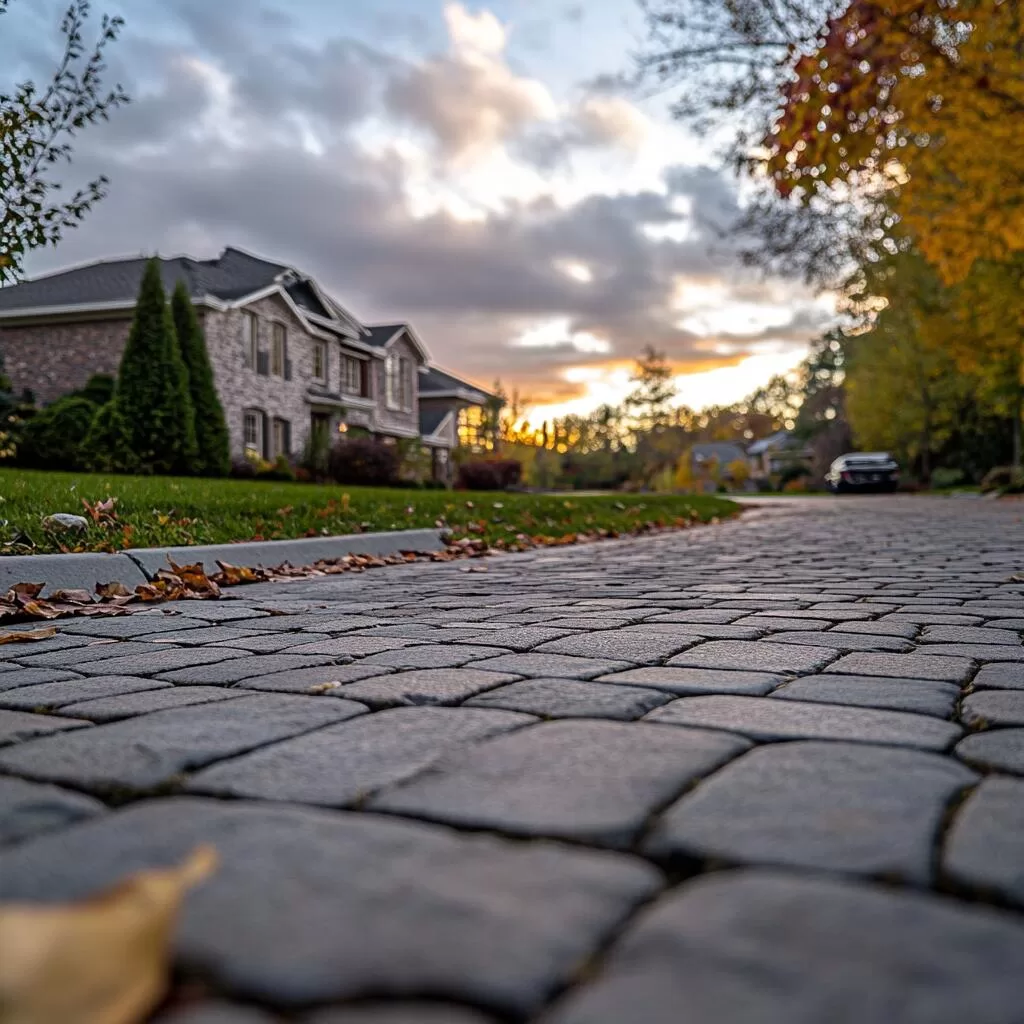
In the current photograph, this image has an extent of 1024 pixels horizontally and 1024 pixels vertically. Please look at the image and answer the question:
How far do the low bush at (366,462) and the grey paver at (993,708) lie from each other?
22188mm

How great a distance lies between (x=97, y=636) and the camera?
3.69m

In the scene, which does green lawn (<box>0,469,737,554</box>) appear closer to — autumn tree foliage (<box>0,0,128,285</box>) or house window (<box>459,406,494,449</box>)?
autumn tree foliage (<box>0,0,128,285</box>)

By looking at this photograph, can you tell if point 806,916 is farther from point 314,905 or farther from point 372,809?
point 372,809

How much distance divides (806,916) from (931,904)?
0.17 meters

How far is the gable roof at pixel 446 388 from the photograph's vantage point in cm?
4228

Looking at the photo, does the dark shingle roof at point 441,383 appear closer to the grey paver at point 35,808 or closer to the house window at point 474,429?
the house window at point 474,429

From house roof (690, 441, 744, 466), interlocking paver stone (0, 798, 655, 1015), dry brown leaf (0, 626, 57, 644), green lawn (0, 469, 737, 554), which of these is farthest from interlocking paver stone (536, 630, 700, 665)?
house roof (690, 441, 744, 466)

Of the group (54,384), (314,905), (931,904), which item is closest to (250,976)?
(314,905)

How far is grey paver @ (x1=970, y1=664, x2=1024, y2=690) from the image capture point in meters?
2.47

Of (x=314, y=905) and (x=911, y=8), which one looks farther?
(x=911, y=8)

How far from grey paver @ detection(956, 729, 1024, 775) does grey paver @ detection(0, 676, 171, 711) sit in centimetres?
201

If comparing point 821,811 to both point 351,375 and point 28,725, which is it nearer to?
point 28,725

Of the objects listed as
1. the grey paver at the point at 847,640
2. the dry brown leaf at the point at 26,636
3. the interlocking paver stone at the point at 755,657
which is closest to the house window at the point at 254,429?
the dry brown leaf at the point at 26,636

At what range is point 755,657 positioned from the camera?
2914mm
